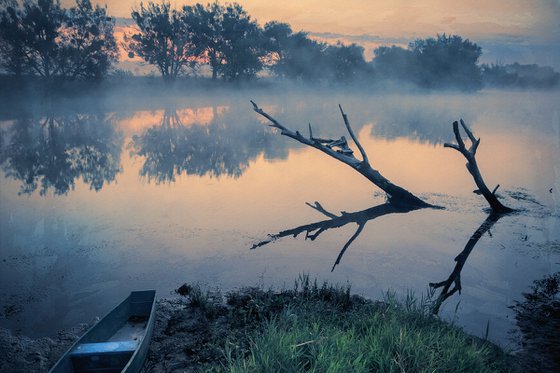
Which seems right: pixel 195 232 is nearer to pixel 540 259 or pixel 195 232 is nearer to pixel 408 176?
pixel 540 259

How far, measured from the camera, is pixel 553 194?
1756cm

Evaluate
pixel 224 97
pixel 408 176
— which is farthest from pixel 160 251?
pixel 224 97

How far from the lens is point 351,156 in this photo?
14953 mm

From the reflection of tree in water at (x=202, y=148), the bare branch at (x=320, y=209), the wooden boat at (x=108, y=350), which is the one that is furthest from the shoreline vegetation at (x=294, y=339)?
the reflection of tree in water at (x=202, y=148)

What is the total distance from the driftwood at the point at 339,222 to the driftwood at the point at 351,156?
400 millimetres

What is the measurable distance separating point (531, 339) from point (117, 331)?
7.66m

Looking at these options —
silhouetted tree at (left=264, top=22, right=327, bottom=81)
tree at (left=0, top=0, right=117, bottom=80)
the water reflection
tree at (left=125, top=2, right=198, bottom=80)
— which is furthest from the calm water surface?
silhouetted tree at (left=264, top=22, right=327, bottom=81)

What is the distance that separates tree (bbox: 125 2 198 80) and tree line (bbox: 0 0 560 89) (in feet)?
0.54

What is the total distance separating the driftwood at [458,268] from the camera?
9.07 meters

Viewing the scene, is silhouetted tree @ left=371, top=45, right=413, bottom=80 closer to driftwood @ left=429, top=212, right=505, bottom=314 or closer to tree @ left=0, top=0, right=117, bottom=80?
tree @ left=0, top=0, right=117, bottom=80

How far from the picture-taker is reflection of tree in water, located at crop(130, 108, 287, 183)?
21141mm

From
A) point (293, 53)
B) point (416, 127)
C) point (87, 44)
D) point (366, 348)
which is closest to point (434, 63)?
point (293, 53)

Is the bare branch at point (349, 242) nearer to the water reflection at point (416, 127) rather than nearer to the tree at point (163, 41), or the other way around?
the water reflection at point (416, 127)

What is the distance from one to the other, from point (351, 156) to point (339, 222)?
2.69m
